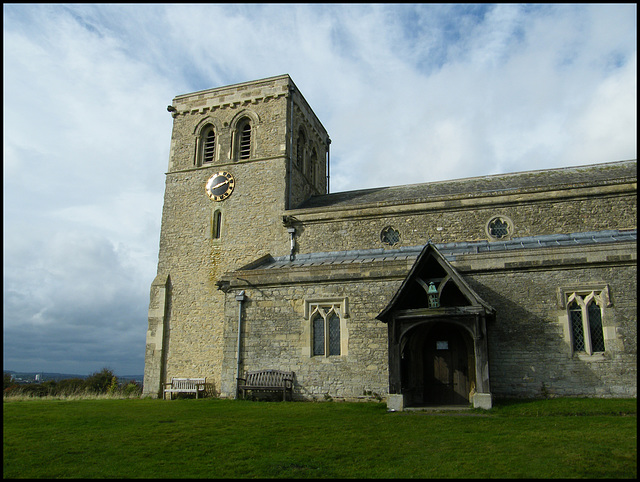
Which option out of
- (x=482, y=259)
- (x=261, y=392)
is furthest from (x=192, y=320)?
(x=482, y=259)

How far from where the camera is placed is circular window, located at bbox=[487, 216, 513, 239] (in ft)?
68.5

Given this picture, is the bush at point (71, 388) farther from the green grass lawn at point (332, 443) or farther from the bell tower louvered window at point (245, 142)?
the green grass lawn at point (332, 443)

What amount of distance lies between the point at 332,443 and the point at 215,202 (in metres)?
17.8

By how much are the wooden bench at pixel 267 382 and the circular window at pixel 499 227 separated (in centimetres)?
962

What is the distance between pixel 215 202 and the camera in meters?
25.9

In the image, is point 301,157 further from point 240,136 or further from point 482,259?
point 482,259

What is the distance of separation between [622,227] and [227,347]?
576 inches

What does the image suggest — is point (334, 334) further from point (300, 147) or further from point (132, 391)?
point (300, 147)

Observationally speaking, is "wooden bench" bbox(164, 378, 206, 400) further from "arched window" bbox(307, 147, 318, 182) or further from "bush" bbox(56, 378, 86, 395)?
"arched window" bbox(307, 147, 318, 182)

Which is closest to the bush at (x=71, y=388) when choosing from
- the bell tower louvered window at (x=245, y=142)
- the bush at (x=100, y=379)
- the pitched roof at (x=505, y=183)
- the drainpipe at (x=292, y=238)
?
the bush at (x=100, y=379)

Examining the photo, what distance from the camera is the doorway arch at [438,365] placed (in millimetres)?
15523

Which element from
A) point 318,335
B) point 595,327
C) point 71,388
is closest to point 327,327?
point 318,335

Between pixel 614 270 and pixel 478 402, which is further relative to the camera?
pixel 614 270

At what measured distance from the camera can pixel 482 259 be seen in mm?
16312
